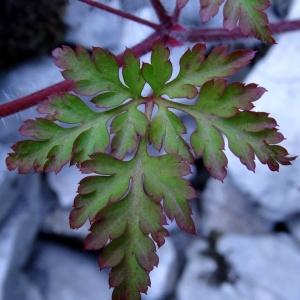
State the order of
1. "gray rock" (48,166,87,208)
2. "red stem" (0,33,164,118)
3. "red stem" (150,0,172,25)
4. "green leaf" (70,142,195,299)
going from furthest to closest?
"gray rock" (48,166,87,208) → "red stem" (150,0,172,25) → "red stem" (0,33,164,118) → "green leaf" (70,142,195,299)

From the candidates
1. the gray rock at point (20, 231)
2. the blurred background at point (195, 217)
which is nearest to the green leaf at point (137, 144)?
the blurred background at point (195, 217)

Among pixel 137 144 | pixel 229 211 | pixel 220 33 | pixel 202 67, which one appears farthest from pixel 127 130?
pixel 229 211

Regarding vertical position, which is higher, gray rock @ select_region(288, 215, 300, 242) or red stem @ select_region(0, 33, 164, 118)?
red stem @ select_region(0, 33, 164, 118)

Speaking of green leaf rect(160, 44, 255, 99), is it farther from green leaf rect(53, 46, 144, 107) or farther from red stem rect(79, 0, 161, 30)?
red stem rect(79, 0, 161, 30)

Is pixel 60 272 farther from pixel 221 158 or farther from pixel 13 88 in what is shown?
pixel 221 158

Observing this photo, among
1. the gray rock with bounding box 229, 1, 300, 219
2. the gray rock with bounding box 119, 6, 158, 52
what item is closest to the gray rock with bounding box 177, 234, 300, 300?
the gray rock with bounding box 229, 1, 300, 219

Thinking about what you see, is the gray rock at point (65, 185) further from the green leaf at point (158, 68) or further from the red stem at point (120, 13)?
the green leaf at point (158, 68)
